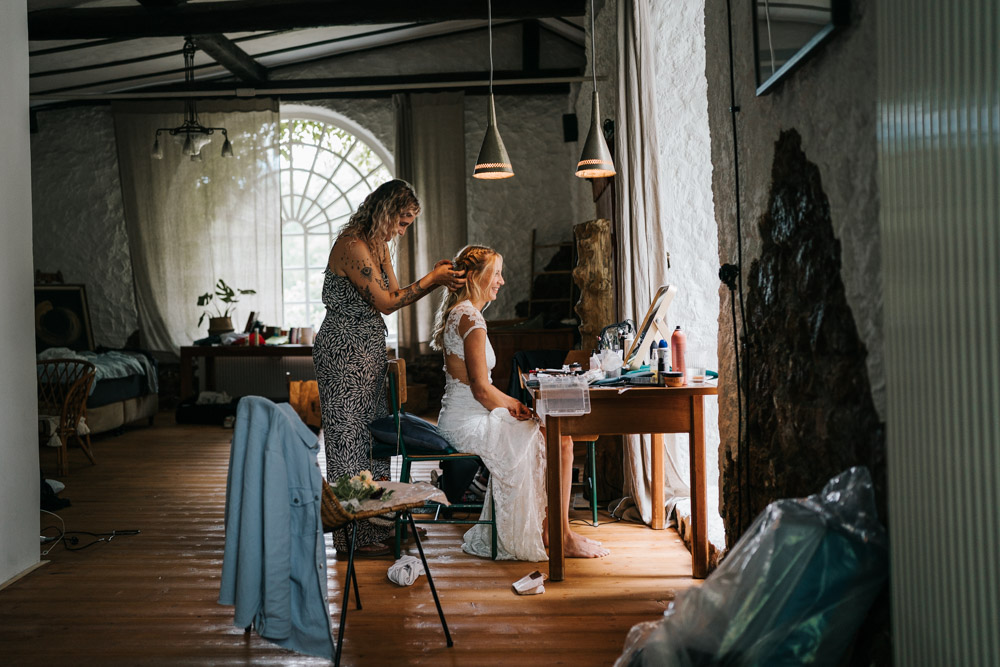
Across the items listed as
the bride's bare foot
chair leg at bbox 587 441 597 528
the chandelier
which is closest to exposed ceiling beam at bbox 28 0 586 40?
the chandelier

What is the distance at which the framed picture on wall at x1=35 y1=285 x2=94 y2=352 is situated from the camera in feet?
29.2

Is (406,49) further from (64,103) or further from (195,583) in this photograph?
(195,583)

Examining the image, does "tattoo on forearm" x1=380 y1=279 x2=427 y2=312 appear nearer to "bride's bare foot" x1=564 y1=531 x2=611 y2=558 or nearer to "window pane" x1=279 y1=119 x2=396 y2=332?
"bride's bare foot" x1=564 y1=531 x2=611 y2=558

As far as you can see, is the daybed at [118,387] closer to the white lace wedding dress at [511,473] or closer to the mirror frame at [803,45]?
the white lace wedding dress at [511,473]

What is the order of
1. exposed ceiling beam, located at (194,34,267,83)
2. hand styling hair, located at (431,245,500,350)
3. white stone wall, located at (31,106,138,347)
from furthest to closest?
white stone wall, located at (31,106,138,347) → exposed ceiling beam, located at (194,34,267,83) → hand styling hair, located at (431,245,500,350)

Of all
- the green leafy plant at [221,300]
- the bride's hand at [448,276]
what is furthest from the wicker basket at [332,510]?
the green leafy plant at [221,300]

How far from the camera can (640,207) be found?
414 centimetres

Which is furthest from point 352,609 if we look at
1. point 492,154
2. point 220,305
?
point 220,305

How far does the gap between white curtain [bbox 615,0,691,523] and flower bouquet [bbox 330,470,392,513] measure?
1694 millimetres

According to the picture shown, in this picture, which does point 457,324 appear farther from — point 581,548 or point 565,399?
point 581,548

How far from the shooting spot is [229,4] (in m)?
6.72

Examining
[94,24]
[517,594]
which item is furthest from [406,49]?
[517,594]

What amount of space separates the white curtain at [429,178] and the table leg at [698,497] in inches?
236

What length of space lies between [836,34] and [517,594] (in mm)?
2228
